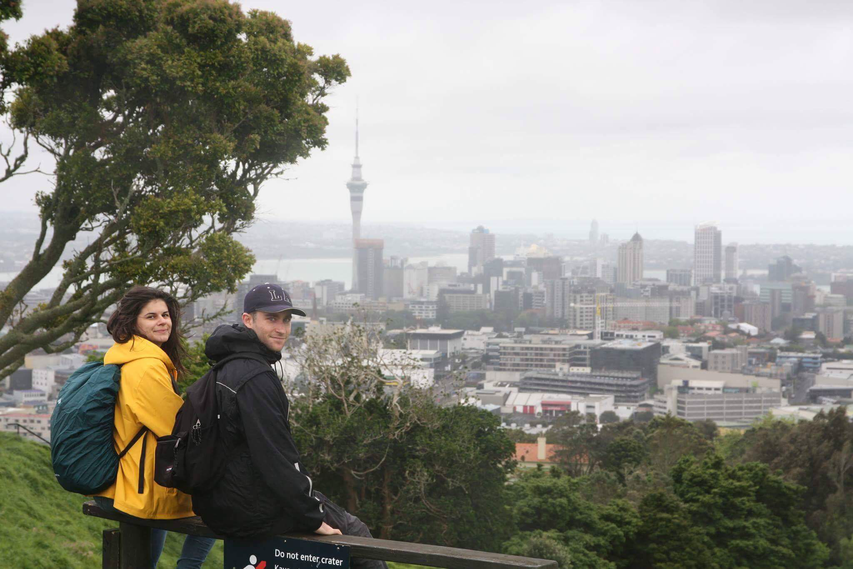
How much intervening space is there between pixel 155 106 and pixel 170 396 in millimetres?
5415

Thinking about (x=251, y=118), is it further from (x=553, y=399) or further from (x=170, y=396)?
(x=553, y=399)

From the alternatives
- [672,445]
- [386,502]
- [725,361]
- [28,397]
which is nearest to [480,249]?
[725,361]

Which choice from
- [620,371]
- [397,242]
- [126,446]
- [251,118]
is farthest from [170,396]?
[397,242]

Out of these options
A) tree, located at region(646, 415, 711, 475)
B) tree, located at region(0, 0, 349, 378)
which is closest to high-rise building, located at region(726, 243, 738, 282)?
tree, located at region(646, 415, 711, 475)

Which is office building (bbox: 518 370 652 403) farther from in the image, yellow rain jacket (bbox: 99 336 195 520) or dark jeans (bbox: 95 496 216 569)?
yellow rain jacket (bbox: 99 336 195 520)

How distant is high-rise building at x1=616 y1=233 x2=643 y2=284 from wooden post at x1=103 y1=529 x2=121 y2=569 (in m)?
130

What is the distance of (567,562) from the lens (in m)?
10.5

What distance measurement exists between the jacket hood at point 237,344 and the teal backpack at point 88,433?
9.6 inches

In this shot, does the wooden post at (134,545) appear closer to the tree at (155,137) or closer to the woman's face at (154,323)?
the woman's face at (154,323)

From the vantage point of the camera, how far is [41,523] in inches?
230

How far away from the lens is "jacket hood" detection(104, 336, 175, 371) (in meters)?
1.87

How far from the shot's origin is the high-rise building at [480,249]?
128 metres

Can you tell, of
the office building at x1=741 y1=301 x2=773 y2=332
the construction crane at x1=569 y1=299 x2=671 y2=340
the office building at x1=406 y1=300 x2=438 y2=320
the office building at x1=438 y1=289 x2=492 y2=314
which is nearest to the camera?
the office building at x1=406 y1=300 x2=438 y2=320

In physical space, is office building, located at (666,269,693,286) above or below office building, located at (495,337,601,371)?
above
